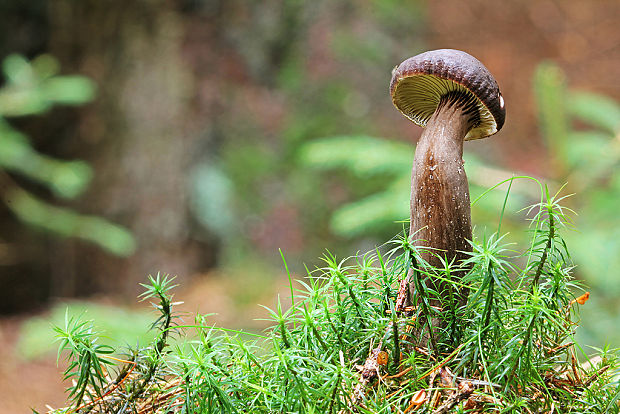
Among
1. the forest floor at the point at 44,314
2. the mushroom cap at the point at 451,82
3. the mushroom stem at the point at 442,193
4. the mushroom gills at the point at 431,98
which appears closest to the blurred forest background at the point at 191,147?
the forest floor at the point at 44,314

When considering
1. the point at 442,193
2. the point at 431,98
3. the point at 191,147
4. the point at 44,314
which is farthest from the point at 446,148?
the point at 44,314

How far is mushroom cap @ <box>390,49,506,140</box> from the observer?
1002 millimetres

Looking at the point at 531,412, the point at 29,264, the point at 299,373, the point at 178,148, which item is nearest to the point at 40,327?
the point at 29,264

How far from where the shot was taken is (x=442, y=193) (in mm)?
1047

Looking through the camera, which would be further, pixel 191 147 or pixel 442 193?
pixel 191 147

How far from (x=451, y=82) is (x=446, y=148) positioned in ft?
0.44

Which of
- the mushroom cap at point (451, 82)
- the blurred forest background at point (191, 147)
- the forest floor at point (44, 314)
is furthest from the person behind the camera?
the blurred forest background at point (191, 147)

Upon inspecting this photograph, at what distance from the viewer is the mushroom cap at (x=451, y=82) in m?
1.00

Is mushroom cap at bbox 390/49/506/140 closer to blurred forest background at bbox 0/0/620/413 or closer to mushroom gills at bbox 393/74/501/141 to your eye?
mushroom gills at bbox 393/74/501/141

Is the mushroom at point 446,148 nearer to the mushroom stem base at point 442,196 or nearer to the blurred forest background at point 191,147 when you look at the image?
the mushroom stem base at point 442,196

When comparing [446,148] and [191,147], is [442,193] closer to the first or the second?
[446,148]

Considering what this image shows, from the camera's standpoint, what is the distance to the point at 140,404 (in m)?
0.97

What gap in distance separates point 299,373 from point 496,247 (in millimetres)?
392

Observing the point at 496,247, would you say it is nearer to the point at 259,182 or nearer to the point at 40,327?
the point at 40,327
